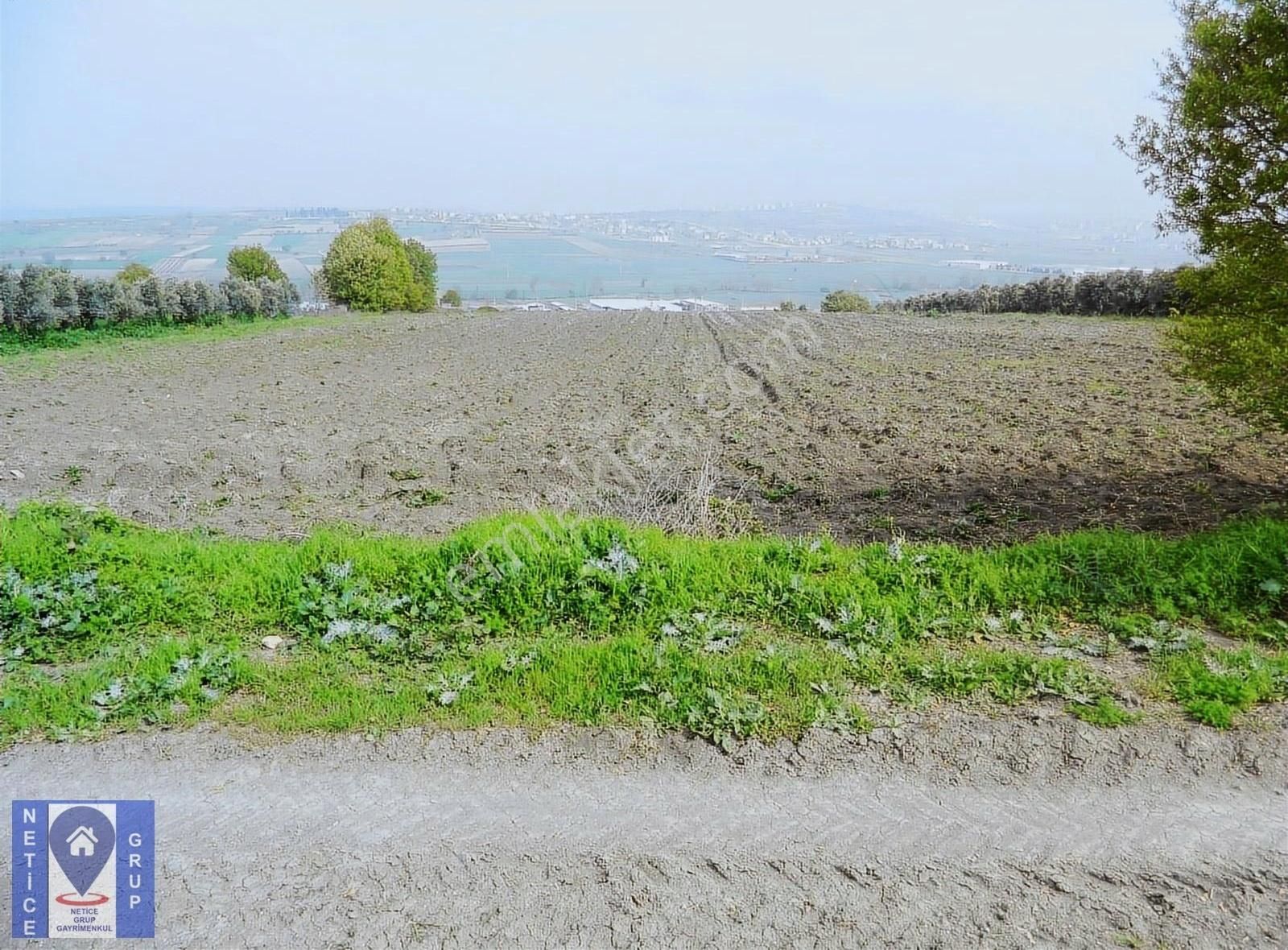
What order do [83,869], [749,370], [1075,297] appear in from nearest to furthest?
[83,869] → [749,370] → [1075,297]

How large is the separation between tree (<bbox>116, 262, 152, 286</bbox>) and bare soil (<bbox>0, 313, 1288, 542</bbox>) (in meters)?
9.89

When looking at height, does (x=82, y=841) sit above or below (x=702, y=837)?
below

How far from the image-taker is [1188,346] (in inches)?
272

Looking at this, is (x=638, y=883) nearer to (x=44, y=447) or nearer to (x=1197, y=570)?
(x=1197, y=570)

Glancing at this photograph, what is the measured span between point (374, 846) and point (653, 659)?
1.76 m

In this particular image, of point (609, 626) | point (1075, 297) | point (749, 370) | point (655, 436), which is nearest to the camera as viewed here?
point (609, 626)

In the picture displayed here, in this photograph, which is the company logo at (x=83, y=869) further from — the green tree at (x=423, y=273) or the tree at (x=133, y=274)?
the green tree at (x=423, y=273)

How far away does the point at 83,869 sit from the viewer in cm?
305

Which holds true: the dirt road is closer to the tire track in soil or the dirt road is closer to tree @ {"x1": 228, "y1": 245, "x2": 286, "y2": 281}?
the tire track in soil

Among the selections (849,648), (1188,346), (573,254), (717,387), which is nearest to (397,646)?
(849,648)

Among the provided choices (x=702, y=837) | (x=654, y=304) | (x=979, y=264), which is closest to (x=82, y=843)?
(x=702, y=837)

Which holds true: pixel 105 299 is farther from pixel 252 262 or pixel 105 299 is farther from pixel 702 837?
pixel 702 837

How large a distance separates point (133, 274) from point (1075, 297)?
4265cm

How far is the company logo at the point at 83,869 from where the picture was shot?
2848 millimetres
